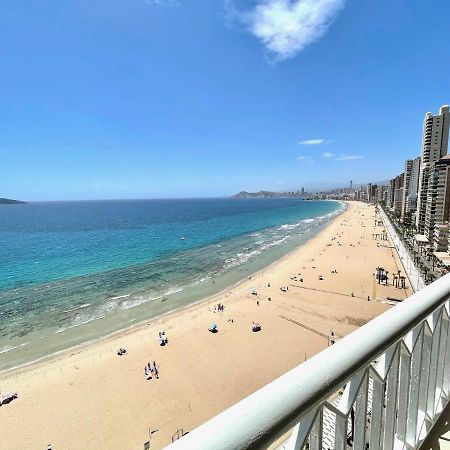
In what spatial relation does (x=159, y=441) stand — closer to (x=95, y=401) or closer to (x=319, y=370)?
(x=95, y=401)

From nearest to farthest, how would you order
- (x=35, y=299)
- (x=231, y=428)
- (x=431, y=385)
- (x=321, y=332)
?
(x=231, y=428)
(x=431, y=385)
(x=321, y=332)
(x=35, y=299)

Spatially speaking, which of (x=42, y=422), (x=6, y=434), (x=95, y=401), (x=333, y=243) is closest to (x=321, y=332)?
(x=95, y=401)

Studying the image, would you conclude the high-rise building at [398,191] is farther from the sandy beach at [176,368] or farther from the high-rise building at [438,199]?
the sandy beach at [176,368]

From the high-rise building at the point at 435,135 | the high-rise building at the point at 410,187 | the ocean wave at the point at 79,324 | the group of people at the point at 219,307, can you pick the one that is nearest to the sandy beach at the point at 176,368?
the group of people at the point at 219,307

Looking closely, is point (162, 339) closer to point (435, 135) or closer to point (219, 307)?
point (219, 307)

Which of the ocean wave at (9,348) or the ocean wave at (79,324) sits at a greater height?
the ocean wave at (79,324)

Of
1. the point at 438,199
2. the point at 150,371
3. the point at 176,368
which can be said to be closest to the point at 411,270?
the point at 438,199

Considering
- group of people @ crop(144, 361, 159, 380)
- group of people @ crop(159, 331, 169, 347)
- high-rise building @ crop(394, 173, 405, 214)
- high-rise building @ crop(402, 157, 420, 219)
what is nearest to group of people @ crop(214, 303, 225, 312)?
group of people @ crop(159, 331, 169, 347)
